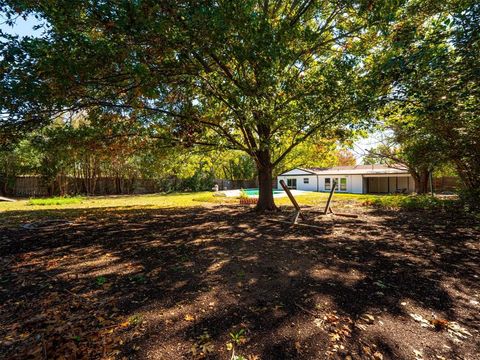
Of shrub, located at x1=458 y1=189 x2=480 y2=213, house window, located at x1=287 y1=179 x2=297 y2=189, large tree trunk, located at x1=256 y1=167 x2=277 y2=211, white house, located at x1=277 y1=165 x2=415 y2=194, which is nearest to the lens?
shrub, located at x1=458 y1=189 x2=480 y2=213

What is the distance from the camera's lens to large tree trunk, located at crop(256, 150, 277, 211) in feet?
35.1

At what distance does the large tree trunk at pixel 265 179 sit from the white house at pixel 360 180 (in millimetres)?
18648

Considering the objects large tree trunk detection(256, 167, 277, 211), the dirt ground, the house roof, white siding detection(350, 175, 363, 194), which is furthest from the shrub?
white siding detection(350, 175, 363, 194)

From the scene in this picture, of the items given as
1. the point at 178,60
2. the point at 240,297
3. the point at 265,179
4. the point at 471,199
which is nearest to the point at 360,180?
the point at 471,199

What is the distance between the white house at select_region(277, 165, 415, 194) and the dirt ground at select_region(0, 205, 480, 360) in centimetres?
2385

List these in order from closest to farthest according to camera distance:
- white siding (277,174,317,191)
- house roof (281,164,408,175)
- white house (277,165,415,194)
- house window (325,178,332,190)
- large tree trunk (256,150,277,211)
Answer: large tree trunk (256,150,277,211) < house roof (281,164,408,175) < white house (277,165,415,194) < house window (325,178,332,190) < white siding (277,174,317,191)

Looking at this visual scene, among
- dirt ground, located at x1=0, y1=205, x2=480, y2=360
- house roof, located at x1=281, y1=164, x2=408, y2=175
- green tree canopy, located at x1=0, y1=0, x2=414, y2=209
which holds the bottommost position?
Result: dirt ground, located at x1=0, y1=205, x2=480, y2=360

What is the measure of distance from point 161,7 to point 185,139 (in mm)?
4885

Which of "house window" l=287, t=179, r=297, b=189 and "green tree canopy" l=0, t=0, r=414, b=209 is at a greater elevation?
"green tree canopy" l=0, t=0, r=414, b=209

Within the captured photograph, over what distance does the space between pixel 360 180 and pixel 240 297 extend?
29.1m

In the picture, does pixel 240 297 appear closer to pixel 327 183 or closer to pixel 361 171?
pixel 361 171

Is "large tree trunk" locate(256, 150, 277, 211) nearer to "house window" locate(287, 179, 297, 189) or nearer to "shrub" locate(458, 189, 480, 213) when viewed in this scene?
"shrub" locate(458, 189, 480, 213)

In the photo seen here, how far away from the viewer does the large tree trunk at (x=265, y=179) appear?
10689mm

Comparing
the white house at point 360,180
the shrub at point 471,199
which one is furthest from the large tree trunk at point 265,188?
the white house at point 360,180
